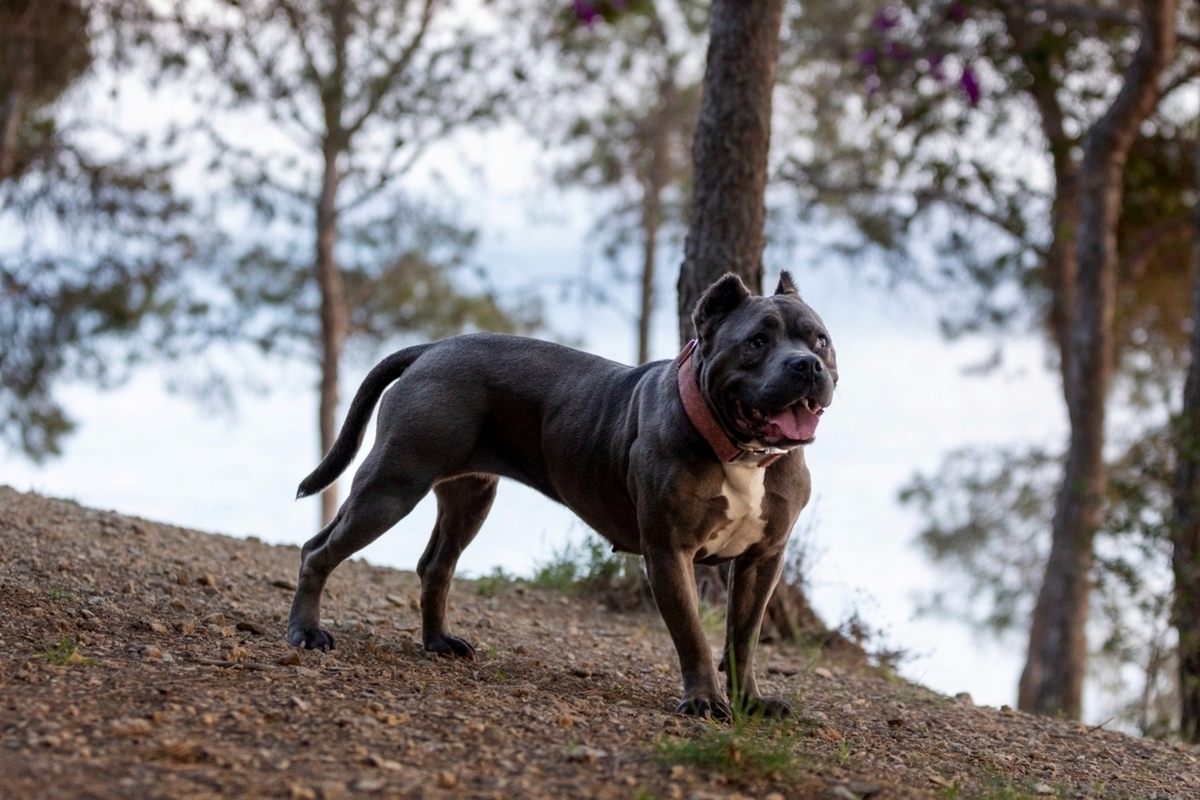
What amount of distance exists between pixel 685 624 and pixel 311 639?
1.62 metres

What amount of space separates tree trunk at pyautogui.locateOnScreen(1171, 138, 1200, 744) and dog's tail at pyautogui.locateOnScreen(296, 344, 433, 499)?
560cm

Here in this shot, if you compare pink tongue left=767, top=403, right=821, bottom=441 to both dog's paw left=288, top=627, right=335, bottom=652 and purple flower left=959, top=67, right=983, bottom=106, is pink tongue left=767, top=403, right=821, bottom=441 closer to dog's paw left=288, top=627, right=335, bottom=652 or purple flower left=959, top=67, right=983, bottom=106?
dog's paw left=288, top=627, right=335, bottom=652

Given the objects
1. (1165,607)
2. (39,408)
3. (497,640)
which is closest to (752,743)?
(497,640)

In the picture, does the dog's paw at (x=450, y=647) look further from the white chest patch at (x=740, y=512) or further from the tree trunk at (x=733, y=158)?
the tree trunk at (x=733, y=158)

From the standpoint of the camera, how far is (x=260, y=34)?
1498 centimetres

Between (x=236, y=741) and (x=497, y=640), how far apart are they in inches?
109

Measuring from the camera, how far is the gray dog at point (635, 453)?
15.7 feet

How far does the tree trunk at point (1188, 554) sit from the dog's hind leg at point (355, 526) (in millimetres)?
5778

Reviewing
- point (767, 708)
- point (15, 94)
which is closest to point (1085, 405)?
point (767, 708)

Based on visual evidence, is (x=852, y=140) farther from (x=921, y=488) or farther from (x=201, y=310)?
(x=201, y=310)

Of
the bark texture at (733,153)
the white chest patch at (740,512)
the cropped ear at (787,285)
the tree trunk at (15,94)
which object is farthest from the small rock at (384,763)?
the tree trunk at (15,94)

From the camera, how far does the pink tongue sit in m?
4.59

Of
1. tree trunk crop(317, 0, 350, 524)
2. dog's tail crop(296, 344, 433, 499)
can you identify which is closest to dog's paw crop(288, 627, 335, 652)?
dog's tail crop(296, 344, 433, 499)

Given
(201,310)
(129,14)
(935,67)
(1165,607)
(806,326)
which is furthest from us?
(201,310)
